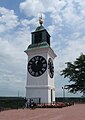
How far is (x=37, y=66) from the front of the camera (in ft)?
140

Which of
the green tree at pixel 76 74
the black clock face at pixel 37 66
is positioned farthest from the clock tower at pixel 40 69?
the green tree at pixel 76 74

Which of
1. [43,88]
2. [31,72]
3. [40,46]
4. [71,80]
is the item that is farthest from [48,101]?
[71,80]

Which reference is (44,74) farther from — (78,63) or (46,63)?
(78,63)

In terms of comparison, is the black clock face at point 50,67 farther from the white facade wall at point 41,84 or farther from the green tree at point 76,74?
the green tree at point 76,74

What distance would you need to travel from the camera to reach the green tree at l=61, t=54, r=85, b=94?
177 ft

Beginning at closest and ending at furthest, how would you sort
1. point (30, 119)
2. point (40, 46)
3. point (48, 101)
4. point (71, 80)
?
point (30, 119), point (48, 101), point (40, 46), point (71, 80)

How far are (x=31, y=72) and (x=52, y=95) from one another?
5710 millimetres

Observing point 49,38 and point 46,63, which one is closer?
point 46,63

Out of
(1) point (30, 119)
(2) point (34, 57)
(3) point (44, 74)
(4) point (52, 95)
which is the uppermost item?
(2) point (34, 57)

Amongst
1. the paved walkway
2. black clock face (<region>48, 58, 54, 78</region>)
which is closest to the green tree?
black clock face (<region>48, 58, 54, 78</region>)

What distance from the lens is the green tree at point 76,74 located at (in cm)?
5394

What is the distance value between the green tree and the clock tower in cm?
1103

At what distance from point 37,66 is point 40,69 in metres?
0.78

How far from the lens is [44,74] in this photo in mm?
41844
